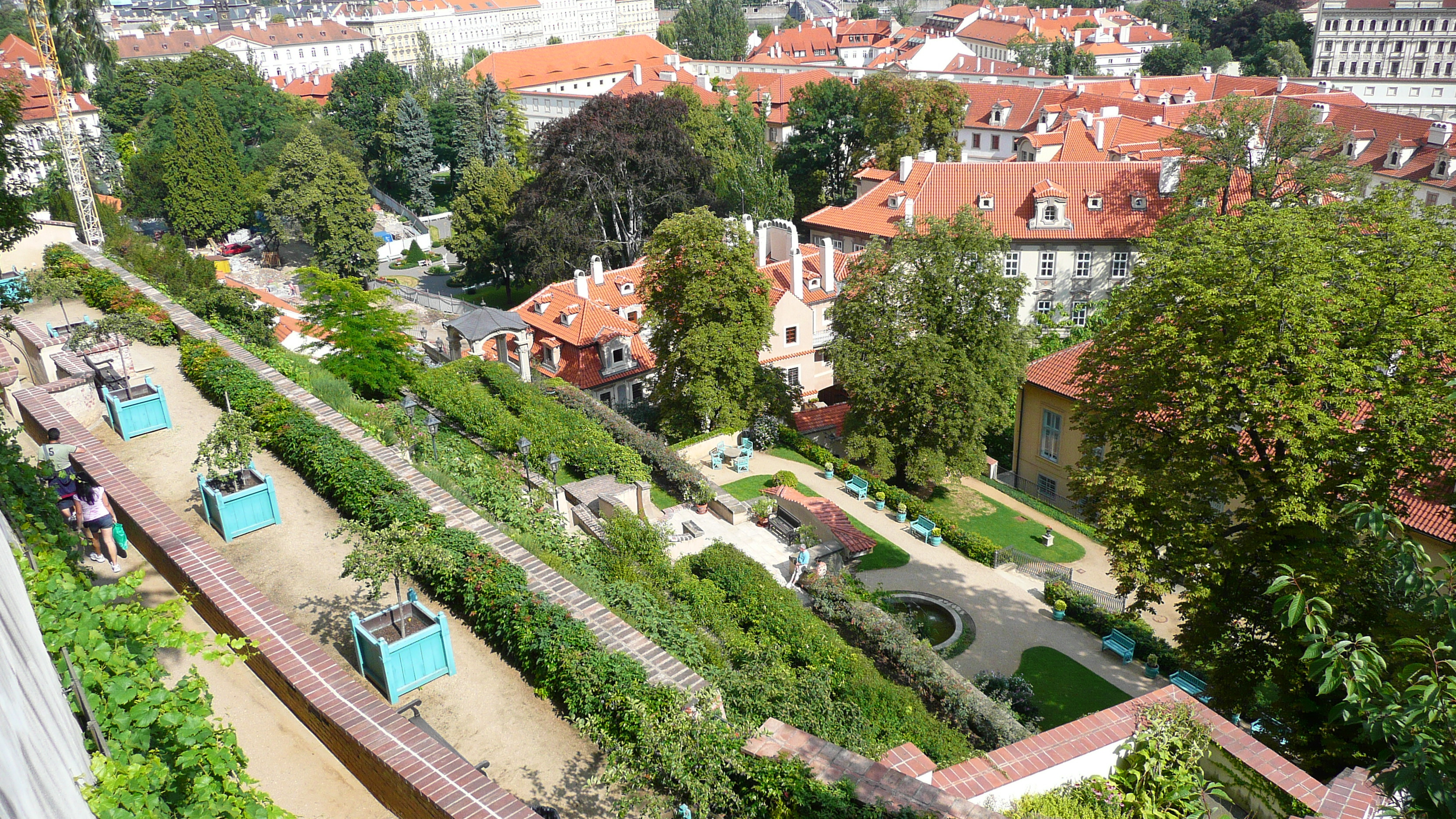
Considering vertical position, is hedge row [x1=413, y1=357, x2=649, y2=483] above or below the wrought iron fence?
above

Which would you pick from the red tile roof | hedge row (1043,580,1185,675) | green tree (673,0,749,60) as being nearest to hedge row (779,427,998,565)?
the red tile roof

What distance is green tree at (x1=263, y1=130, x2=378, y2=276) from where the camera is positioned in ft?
178

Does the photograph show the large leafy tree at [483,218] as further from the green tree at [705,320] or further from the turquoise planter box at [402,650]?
the turquoise planter box at [402,650]

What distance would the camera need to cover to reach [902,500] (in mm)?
26781

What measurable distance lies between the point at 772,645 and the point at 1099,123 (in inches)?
1837

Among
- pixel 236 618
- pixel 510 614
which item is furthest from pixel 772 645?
pixel 236 618

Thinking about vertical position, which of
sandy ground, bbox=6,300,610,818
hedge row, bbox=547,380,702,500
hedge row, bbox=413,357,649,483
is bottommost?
hedge row, bbox=547,380,702,500

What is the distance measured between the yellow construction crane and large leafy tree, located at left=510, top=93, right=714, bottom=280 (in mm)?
16181

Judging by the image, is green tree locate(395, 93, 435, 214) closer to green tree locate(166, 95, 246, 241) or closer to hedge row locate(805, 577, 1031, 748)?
green tree locate(166, 95, 246, 241)

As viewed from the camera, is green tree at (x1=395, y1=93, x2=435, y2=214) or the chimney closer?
the chimney

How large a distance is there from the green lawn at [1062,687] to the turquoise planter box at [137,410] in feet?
52.6

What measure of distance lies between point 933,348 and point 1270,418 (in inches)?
537

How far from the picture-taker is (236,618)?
11039 millimetres

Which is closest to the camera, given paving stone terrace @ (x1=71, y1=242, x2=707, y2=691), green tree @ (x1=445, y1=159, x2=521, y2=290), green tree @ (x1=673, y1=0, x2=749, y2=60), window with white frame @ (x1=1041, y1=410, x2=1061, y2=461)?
paving stone terrace @ (x1=71, y1=242, x2=707, y2=691)
